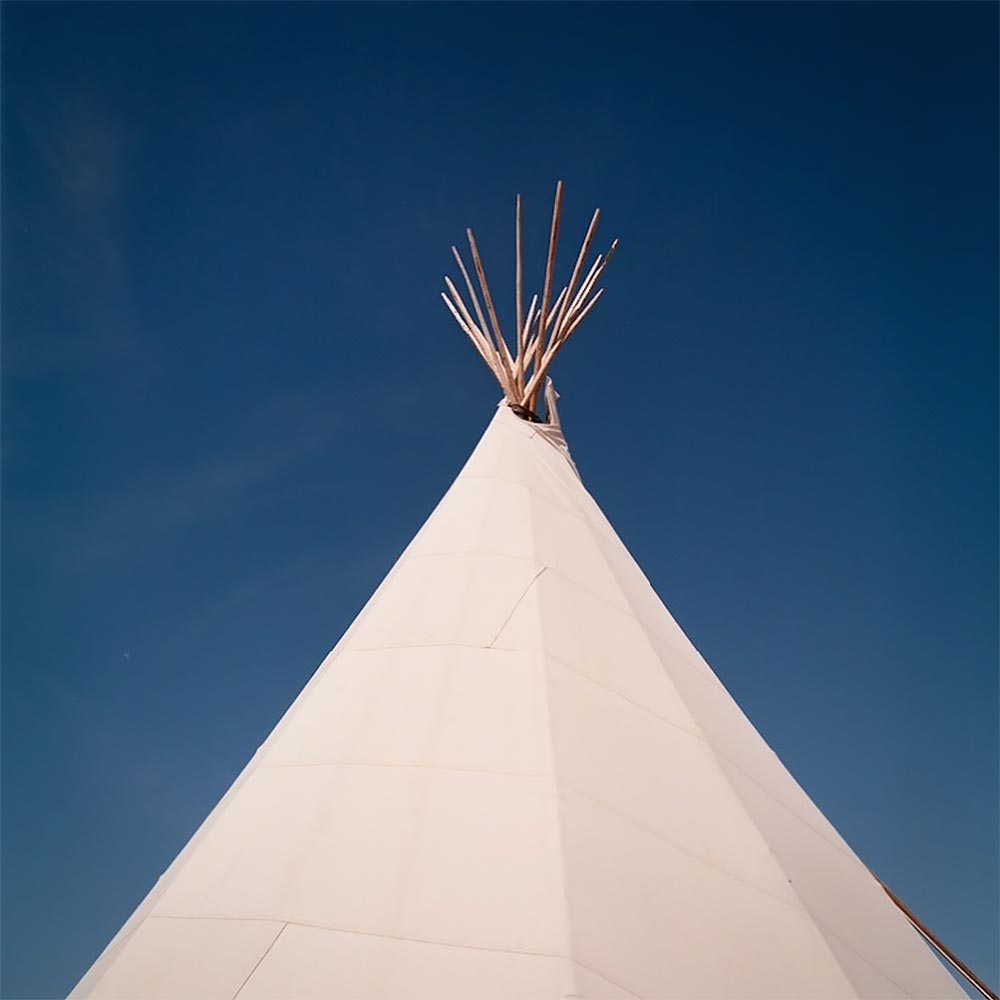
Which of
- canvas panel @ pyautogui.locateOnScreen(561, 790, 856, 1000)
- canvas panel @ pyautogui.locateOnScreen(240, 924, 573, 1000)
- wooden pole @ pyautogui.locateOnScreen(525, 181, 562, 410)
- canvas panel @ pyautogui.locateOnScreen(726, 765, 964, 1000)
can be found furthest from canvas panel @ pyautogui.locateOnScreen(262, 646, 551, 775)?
wooden pole @ pyautogui.locateOnScreen(525, 181, 562, 410)

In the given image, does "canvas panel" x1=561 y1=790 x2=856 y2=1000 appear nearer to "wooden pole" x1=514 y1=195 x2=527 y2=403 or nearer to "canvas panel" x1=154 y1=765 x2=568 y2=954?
"canvas panel" x1=154 y1=765 x2=568 y2=954

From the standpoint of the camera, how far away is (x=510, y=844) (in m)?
2.20

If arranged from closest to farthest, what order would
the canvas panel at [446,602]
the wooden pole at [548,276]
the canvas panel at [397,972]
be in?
the canvas panel at [397,972] < the canvas panel at [446,602] < the wooden pole at [548,276]

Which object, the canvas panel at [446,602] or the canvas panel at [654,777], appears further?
the canvas panel at [446,602]

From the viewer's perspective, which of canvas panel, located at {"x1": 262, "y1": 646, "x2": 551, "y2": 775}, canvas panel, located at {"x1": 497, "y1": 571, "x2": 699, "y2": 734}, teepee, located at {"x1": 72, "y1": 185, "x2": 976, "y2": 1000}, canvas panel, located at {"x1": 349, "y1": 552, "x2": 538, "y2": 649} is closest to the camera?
teepee, located at {"x1": 72, "y1": 185, "x2": 976, "y2": 1000}

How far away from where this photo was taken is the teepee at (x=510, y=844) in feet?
6.31

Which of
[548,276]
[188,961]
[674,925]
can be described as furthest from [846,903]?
[548,276]

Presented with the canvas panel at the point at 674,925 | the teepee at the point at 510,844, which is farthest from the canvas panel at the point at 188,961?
the canvas panel at the point at 674,925

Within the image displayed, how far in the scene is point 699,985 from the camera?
6.31ft

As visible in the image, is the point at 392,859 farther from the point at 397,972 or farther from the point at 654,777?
the point at 654,777

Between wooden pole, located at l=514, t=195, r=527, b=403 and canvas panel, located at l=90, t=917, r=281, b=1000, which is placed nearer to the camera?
canvas panel, located at l=90, t=917, r=281, b=1000

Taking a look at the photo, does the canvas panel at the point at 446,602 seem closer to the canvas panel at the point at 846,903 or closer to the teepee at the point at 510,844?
the teepee at the point at 510,844

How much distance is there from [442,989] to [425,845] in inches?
17.2

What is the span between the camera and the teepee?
1924mm
